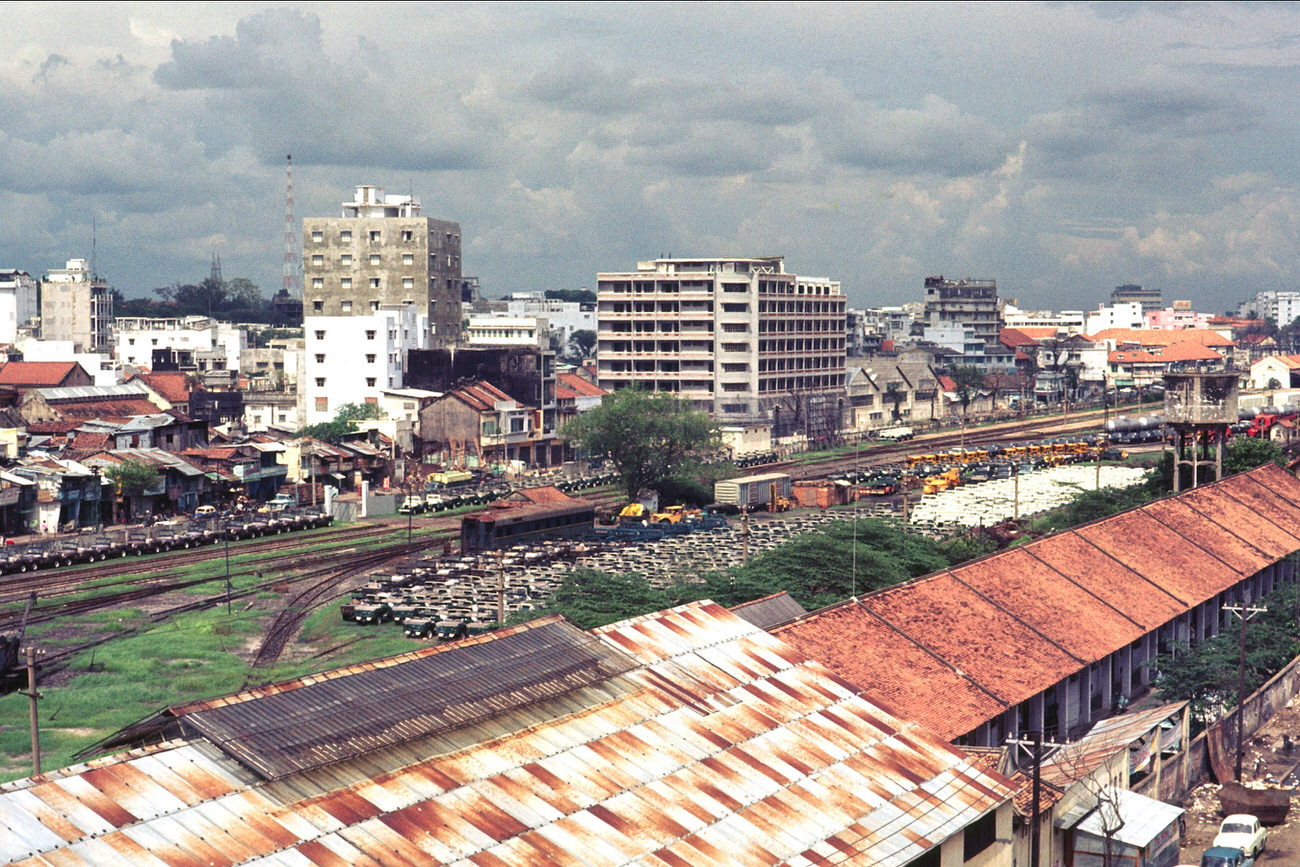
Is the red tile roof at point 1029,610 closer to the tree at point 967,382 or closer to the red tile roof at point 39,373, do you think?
the red tile roof at point 39,373

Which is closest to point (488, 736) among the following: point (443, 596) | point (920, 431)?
point (443, 596)

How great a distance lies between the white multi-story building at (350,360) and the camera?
123812 millimetres

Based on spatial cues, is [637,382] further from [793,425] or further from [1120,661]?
[1120,661]

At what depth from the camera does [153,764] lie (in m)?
A: 20.8

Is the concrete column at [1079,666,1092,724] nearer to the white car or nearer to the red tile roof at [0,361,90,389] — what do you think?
the white car

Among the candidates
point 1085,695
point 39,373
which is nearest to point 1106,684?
point 1085,695

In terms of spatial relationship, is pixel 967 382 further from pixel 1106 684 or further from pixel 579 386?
pixel 1106 684

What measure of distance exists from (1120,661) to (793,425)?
104m

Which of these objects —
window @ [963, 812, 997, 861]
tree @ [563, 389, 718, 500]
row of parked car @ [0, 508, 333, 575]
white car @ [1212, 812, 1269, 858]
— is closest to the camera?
window @ [963, 812, 997, 861]

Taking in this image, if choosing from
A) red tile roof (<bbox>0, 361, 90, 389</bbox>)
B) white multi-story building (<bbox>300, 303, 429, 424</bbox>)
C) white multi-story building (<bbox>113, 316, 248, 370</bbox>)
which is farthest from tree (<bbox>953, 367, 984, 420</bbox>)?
red tile roof (<bbox>0, 361, 90, 389</bbox>)

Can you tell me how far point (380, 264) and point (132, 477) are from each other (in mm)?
70461

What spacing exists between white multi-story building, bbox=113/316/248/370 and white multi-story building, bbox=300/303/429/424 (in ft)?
156

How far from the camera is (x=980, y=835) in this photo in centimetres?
2631

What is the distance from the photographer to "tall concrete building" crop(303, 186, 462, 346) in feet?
493
